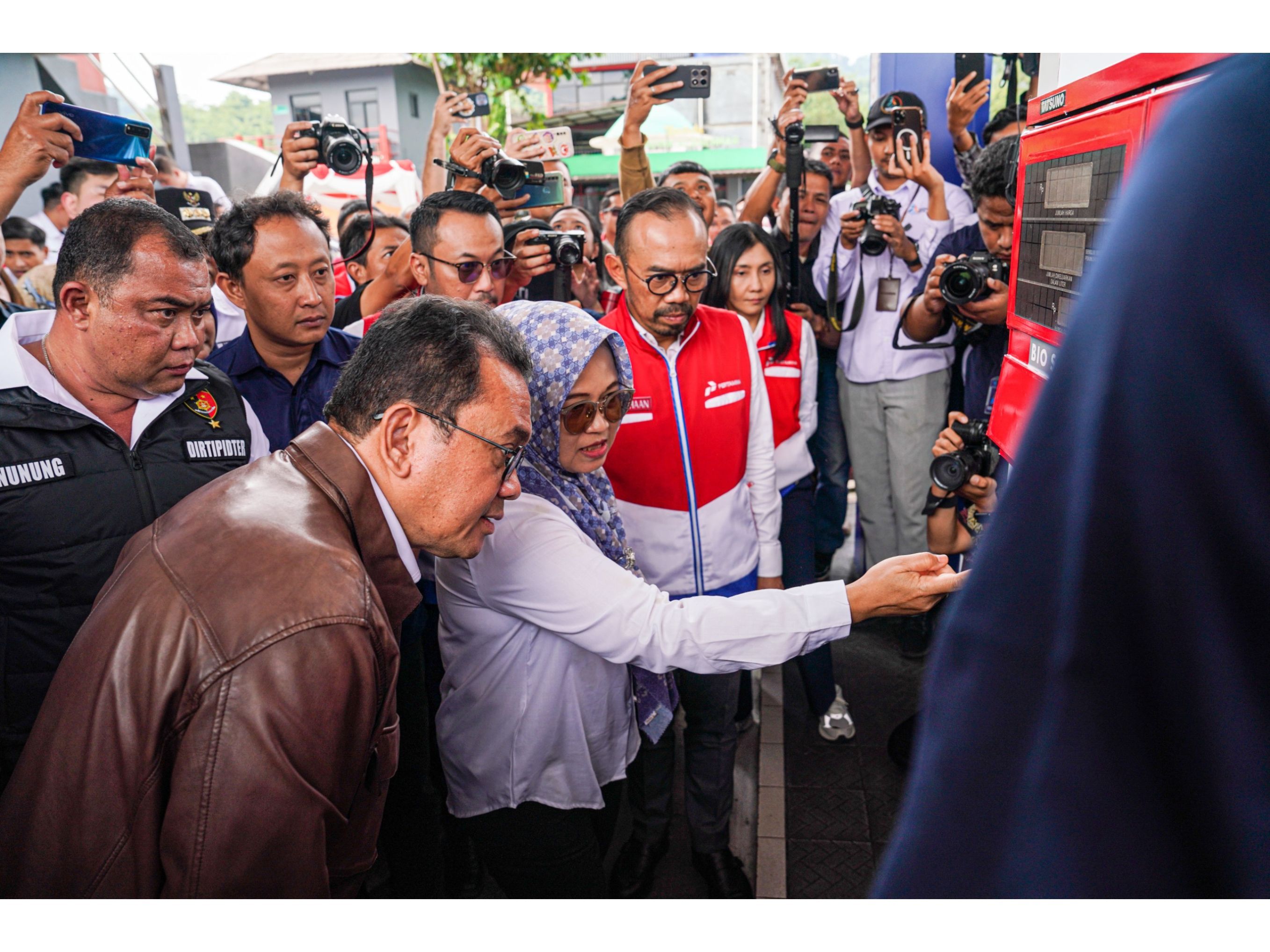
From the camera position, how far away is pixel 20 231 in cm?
571

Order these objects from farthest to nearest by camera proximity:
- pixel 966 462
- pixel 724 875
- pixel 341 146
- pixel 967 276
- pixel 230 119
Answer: pixel 230 119 < pixel 341 146 < pixel 724 875 < pixel 967 276 < pixel 966 462

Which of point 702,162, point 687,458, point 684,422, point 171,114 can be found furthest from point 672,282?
point 702,162

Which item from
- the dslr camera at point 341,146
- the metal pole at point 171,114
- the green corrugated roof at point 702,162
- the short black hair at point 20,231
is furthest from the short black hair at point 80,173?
the green corrugated roof at point 702,162

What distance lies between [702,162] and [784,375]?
15405 mm

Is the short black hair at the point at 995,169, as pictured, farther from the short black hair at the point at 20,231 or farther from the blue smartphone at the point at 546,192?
the short black hair at the point at 20,231

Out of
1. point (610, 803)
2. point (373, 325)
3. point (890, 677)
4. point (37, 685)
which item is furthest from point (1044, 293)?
point (890, 677)

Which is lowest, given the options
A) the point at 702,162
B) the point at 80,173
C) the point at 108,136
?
the point at 108,136

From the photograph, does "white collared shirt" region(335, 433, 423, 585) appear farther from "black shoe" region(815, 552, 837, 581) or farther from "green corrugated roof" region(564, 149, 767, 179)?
"green corrugated roof" region(564, 149, 767, 179)

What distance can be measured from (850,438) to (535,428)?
2.77m

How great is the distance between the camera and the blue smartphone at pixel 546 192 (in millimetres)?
4264

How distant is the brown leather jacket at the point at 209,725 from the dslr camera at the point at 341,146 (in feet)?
8.56

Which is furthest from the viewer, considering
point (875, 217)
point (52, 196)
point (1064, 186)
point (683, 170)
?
point (52, 196)

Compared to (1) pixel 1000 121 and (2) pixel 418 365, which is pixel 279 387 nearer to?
(2) pixel 418 365

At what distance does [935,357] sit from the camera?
4172mm
